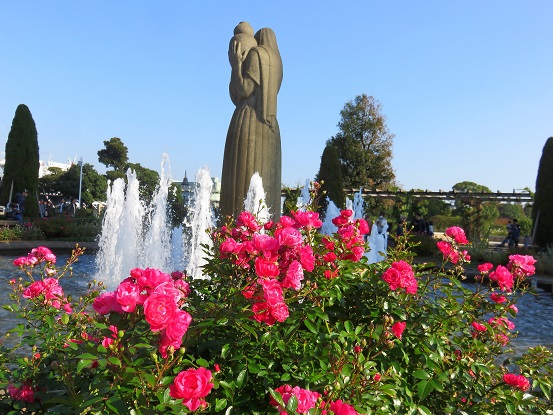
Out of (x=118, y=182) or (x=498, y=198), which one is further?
(x=498, y=198)

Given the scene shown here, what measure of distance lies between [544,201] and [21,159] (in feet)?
68.4

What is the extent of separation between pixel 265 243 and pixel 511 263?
4.42 feet

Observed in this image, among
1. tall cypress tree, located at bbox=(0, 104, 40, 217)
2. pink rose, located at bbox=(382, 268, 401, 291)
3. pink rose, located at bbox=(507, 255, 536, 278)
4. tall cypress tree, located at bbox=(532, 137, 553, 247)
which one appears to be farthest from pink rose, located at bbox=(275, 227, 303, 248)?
tall cypress tree, located at bbox=(0, 104, 40, 217)

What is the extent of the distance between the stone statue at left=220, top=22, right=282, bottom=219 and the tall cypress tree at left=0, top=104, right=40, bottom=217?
1490 cm

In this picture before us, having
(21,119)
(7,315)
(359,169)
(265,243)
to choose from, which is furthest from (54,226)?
(359,169)

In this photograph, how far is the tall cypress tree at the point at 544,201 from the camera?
53.0 ft

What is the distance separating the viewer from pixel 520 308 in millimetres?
7559

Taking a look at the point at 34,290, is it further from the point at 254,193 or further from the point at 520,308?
the point at 520,308

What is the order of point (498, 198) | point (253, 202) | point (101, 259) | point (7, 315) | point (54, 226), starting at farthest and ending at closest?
point (498, 198) < point (54, 226) < point (101, 259) < point (253, 202) < point (7, 315)

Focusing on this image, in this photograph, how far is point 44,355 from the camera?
2.02 m

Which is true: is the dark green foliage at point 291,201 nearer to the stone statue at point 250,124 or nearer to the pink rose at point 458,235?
the pink rose at point 458,235

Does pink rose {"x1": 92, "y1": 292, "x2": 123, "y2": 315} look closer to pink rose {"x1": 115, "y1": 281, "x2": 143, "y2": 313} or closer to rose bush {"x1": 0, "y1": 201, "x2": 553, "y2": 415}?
rose bush {"x1": 0, "y1": 201, "x2": 553, "y2": 415}

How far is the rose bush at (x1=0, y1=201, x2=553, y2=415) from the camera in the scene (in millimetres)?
1361

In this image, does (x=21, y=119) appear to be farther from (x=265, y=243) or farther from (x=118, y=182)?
(x=265, y=243)
